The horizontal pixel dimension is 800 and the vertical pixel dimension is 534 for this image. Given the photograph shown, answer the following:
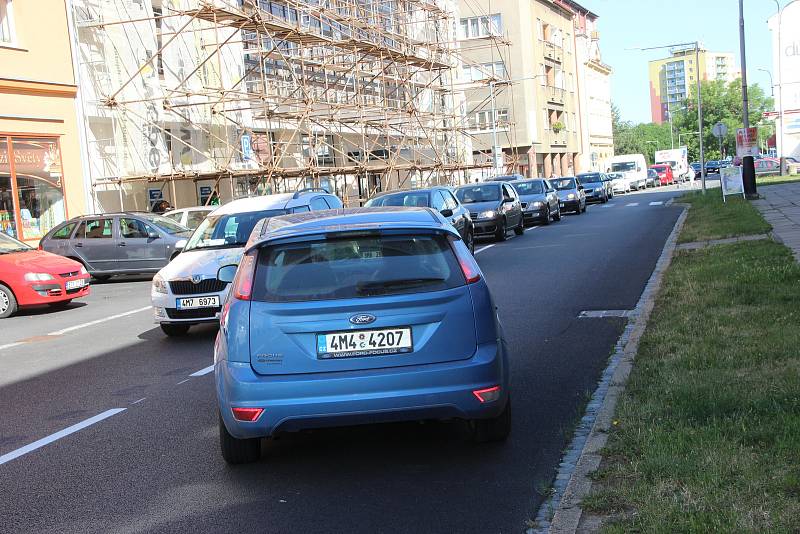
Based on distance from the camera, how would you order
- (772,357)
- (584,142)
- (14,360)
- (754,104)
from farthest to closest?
(754,104)
(584,142)
(14,360)
(772,357)

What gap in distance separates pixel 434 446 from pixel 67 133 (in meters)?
23.8

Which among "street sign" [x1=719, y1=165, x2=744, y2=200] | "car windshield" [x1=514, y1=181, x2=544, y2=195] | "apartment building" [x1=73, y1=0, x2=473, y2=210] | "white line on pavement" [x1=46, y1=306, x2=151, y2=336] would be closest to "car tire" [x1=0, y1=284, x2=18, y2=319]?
"white line on pavement" [x1=46, y1=306, x2=151, y2=336]

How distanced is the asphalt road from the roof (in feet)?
4.70

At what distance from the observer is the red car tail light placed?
209 inches

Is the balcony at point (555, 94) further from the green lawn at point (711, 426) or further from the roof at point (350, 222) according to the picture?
the roof at point (350, 222)

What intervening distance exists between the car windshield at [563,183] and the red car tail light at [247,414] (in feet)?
117

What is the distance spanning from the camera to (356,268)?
558cm

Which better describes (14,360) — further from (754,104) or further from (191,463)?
(754,104)

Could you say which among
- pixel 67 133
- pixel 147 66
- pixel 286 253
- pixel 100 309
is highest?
pixel 147 66

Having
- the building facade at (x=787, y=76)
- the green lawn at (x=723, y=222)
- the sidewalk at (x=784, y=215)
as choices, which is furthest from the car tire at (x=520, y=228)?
the building facade at (x=787, y=76)

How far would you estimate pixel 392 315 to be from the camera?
17.6 feet

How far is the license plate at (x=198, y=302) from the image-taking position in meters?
11.3

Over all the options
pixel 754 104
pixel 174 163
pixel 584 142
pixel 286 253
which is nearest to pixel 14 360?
pixel 286 253

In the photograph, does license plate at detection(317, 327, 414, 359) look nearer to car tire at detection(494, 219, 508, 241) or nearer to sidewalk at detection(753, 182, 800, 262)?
sidewalk at detection(753, 182, 800, 262)
